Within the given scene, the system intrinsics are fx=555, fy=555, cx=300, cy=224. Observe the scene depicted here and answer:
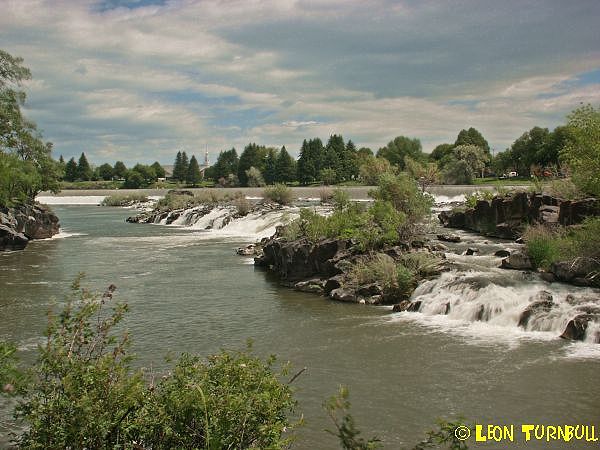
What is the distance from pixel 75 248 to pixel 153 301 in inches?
710

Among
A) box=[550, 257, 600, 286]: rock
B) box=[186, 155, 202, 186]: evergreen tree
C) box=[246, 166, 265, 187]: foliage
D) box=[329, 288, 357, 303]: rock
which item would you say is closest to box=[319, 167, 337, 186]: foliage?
box=[246, 166, 265, 187]: foliage

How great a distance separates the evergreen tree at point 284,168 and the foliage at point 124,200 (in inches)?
1171

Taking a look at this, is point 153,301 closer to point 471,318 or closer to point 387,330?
point 387,330

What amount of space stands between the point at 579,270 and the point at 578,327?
4.36 m

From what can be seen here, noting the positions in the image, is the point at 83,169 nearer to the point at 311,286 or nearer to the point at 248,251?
the point at 248,251

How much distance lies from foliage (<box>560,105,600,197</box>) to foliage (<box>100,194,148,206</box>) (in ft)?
266

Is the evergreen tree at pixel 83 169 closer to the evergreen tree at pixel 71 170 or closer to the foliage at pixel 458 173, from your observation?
the evergreen tree at pixel 71 170

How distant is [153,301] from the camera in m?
20.4

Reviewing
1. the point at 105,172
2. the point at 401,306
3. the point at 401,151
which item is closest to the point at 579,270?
the point at 401,306

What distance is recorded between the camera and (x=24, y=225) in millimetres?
40375

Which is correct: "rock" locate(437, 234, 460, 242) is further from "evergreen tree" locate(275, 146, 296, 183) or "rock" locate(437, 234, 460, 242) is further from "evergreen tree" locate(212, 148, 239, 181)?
"evergreen tree" locate(212, 148, 239, 181)

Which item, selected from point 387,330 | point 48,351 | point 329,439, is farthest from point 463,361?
point 48,351

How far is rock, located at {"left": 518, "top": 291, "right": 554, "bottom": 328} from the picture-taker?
15.8 metres

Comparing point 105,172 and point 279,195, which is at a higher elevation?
point 105,172
